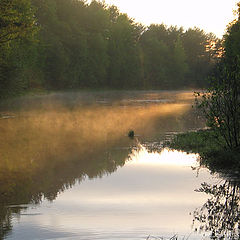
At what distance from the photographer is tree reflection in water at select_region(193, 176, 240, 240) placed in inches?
376

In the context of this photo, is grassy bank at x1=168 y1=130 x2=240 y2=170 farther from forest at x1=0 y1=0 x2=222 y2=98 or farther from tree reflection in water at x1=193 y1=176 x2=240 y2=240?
forest at x1=0 y1=0 x2=222 y2=98

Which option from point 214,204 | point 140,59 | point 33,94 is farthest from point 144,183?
point 140,59

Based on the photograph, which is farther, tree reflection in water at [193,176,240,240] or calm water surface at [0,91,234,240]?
calm water surface at [0,91,234,240]

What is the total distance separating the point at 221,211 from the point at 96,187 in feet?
14.8

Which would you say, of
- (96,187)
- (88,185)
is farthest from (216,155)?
(88,185)

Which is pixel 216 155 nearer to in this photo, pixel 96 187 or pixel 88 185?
pixel 96 187

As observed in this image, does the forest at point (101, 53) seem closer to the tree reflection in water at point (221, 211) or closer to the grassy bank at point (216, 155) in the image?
the grassy bank at point (216, 155)

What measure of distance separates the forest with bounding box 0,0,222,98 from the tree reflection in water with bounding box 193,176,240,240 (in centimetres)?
3787

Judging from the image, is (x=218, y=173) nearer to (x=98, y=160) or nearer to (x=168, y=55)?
(x=98, y=160)

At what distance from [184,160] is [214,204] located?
6714mm

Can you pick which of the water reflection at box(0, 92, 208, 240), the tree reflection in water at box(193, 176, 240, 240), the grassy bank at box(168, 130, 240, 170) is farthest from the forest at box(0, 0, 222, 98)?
the tree reflection in water at box(193, 176, 240, 240)

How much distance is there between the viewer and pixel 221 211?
11.2 meters

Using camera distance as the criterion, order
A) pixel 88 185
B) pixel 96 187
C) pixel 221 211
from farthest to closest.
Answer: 1. pixel 88 185
2. pixel 96 187
3. pixel 221 211

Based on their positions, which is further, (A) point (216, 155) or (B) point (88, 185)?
(A) point (216, 155)
